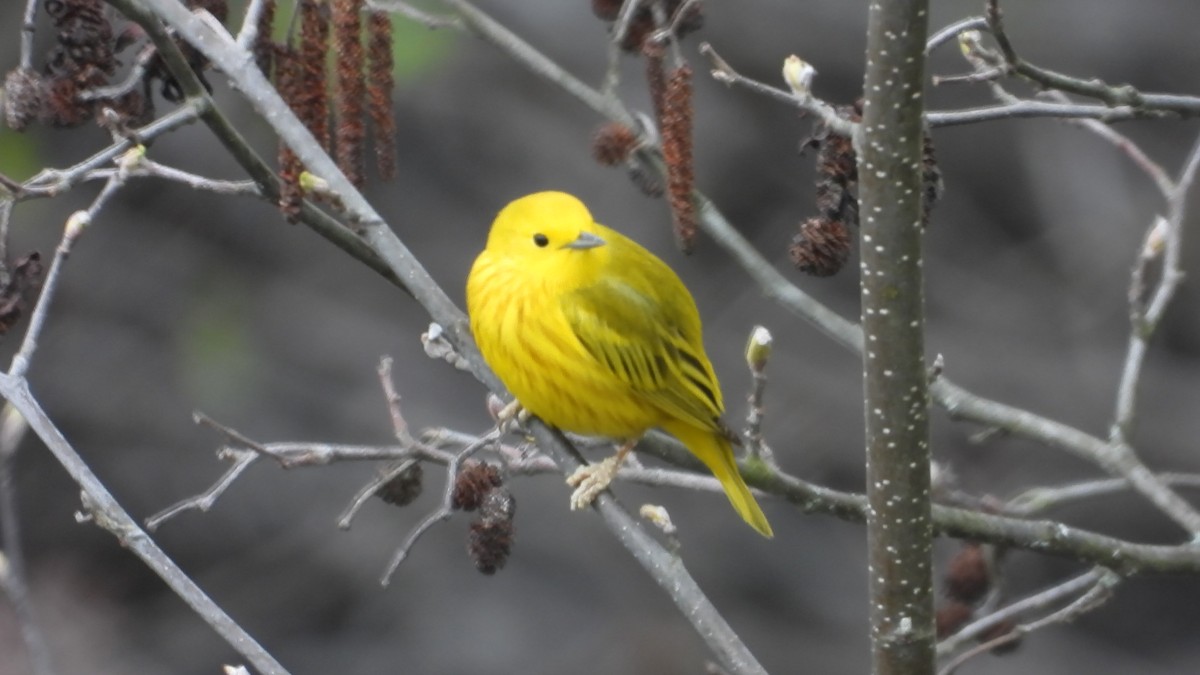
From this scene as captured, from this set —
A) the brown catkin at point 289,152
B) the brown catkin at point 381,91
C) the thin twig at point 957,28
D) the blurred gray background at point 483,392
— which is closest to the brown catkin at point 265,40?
the brown catkin at point 289,152

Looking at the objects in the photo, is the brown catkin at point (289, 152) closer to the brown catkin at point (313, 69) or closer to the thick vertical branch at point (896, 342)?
the brown catkin at point (313, 69)

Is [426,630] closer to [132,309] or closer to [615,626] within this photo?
[615,626]

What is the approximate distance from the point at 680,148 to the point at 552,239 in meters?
0.76

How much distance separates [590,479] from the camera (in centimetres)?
322

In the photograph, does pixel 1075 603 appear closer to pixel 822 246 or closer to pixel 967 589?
pixel 967 589

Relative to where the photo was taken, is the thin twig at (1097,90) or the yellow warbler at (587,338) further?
the yellow warbler at (587,338)

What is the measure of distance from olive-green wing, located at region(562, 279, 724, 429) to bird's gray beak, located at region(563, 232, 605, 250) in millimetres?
111

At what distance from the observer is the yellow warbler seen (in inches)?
136

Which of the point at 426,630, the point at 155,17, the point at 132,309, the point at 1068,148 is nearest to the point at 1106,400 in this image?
the point at 1068,148

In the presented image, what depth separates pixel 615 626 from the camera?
734 centimetres

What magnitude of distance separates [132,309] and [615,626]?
9.09ft

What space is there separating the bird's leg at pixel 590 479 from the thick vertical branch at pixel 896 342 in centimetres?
70

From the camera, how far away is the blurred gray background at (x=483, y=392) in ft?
22.8

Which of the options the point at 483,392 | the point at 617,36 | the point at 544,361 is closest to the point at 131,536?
the point at 544,361
